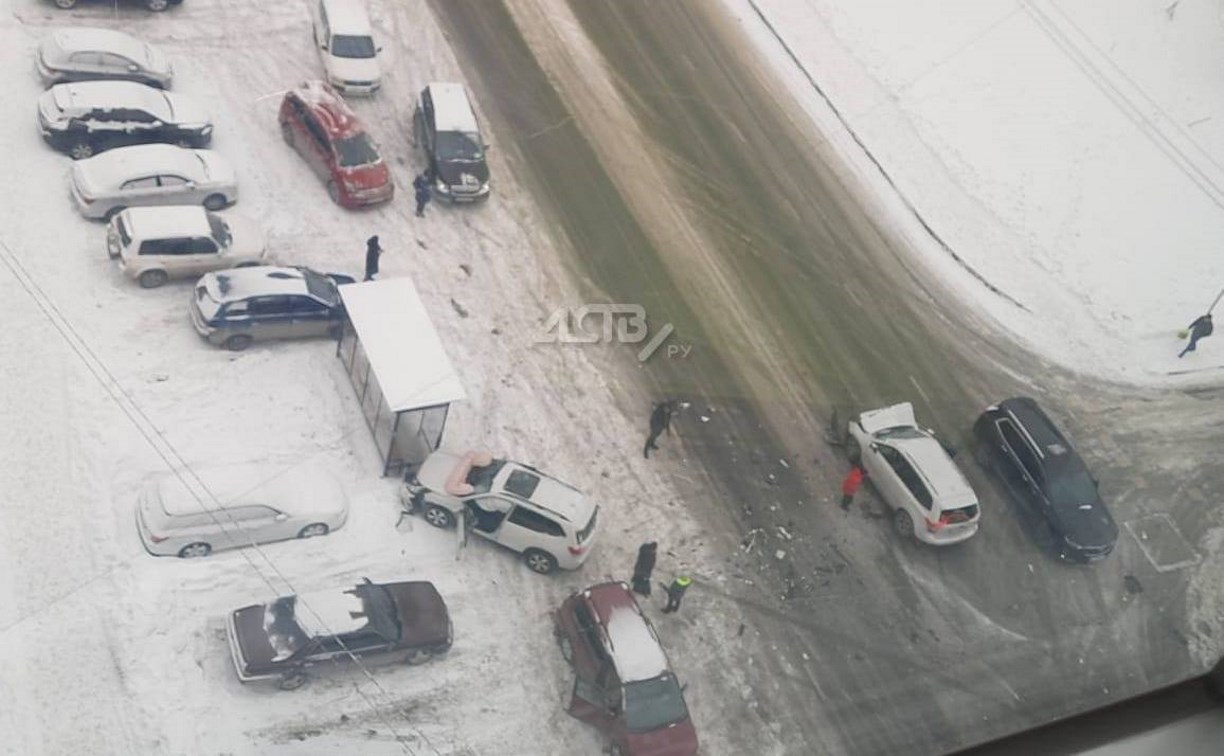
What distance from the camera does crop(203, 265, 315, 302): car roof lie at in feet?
78.9

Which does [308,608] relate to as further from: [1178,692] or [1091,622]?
[1178,692]

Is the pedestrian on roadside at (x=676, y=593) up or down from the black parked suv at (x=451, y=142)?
down

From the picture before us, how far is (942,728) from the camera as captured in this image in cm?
2208

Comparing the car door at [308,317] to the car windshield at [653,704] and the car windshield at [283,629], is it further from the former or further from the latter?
the car windshield at [653,704]

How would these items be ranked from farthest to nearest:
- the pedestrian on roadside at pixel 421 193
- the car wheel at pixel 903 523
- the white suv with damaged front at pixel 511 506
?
the pedestrian on roadside at pixel 421 193 < the car wheel at pixel 903 523 < the white suv with damaged front at pixel 511 506

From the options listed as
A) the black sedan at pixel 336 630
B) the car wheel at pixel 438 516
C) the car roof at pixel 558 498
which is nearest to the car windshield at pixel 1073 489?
the car roof at pixel 558 498

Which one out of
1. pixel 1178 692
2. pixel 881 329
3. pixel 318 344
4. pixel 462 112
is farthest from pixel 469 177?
pixel 1178 692

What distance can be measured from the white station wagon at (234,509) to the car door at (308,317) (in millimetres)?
3555

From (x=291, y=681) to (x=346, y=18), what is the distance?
17.4m

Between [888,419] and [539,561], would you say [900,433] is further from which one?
[539,561]

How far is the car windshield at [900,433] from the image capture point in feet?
82.1

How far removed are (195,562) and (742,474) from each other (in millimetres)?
10375

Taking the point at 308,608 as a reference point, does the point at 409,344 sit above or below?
above

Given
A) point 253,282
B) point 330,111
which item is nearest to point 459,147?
point 330,111
